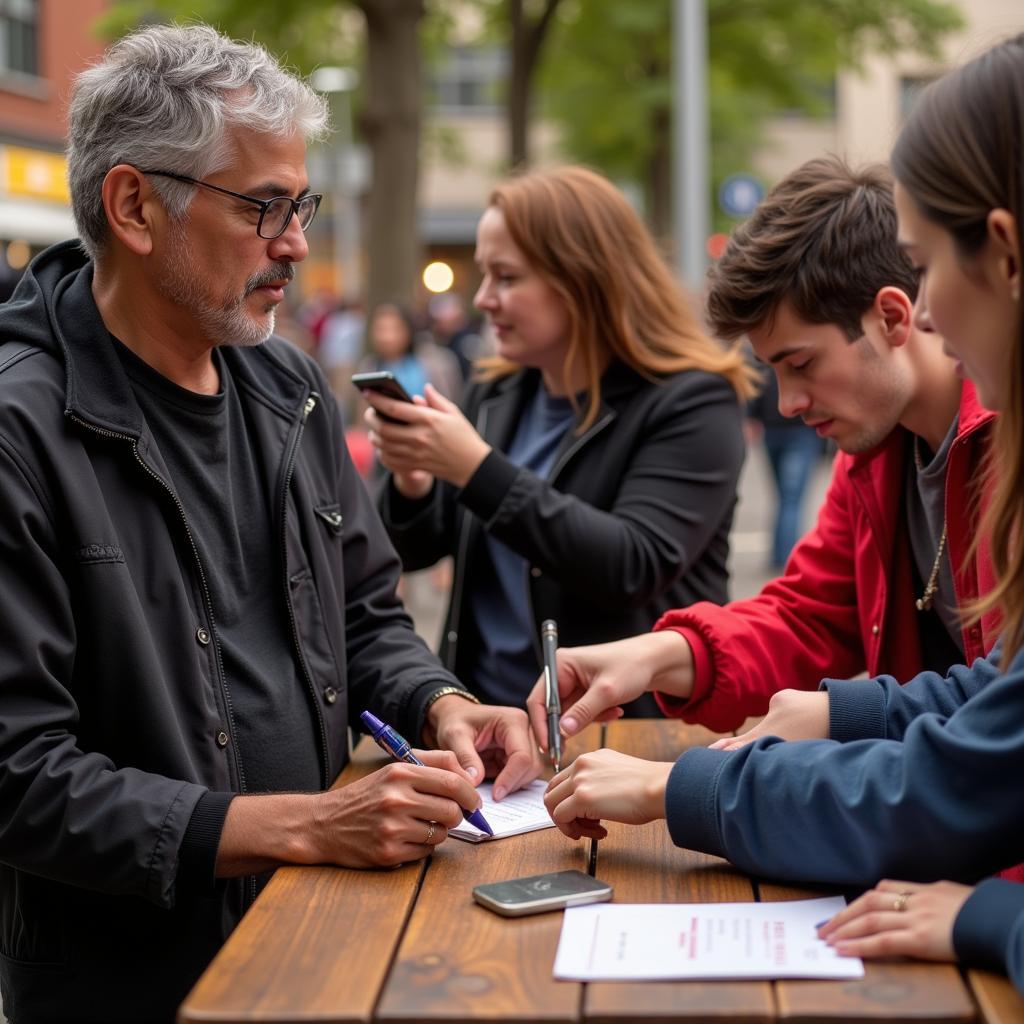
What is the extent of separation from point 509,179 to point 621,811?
7.18ft

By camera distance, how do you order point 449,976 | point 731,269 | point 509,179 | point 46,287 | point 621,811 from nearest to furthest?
1. point 449,976
2. point 621,811
3. point 46,287
4. point 731,269
5. point 509,179

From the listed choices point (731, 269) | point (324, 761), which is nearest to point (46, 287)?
point (324, 761)

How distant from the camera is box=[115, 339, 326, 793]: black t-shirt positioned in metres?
2.59

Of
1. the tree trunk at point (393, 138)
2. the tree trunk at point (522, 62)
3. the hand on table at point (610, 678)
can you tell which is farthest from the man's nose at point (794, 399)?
the tree trunk at point (522, 62)

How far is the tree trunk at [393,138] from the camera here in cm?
1299

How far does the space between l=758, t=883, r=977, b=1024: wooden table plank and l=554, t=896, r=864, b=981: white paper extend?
0.02m

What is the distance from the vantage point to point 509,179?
3893 mm

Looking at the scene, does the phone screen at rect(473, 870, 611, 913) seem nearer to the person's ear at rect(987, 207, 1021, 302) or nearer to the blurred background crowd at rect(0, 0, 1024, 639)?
the person's ear at rect(987, 207, 1021, 302)

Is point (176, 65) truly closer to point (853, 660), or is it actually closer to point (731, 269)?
point (731, 269)

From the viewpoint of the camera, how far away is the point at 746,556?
11203 millimetres

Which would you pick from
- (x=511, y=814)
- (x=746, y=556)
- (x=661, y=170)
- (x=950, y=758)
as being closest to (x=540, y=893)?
(x=511, y=814)

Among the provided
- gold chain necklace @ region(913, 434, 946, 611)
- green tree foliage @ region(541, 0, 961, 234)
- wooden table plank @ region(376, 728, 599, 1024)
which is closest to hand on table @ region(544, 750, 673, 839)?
wooden table plank @ region(376, 728, 599, 1024)

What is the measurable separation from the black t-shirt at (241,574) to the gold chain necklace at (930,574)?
1.11m

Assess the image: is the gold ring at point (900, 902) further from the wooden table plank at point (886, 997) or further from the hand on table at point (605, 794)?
the hand on table at point (605, 794)
